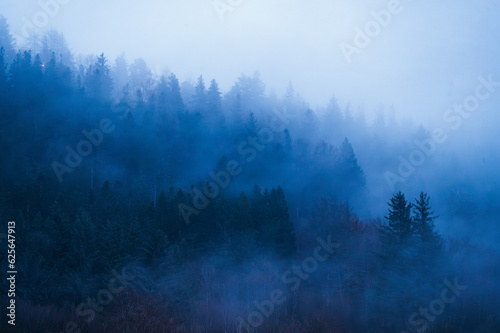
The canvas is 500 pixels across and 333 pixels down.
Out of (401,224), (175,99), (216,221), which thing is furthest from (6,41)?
(401,224)

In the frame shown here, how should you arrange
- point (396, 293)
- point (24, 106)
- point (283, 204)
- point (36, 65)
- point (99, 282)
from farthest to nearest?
point (36, 65) → point (24, 106) → point (283, 204) → point (396, 293) → point (99, 282)

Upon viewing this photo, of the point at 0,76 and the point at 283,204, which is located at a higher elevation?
the point at 0,76

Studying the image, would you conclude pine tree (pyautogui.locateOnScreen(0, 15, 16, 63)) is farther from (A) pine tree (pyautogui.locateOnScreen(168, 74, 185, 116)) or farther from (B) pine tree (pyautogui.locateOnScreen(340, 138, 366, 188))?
(B) pine tree (pyautogui.locateOnScreen(340, 138, 366, 188))

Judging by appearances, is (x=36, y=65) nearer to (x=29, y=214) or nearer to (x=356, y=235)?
(x=29, y=214)

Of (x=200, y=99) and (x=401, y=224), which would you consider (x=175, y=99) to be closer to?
(x=200, y=99)

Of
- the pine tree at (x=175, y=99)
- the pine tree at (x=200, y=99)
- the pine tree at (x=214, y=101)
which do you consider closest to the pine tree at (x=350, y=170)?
the pine tree at (x=214, y=101)

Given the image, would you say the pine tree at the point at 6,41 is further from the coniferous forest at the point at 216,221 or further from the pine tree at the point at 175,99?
the pine tree at the point at 175,99

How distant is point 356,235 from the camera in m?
38.2

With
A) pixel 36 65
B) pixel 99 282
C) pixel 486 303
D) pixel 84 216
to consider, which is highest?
pixel 36 65

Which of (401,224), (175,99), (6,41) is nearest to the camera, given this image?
(401,224)

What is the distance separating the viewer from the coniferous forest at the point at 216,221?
74.3 feet

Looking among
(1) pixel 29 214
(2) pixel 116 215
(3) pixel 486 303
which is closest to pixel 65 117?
(1) pixel 29 214

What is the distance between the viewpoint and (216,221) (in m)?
33.2

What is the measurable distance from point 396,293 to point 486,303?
1077cm
